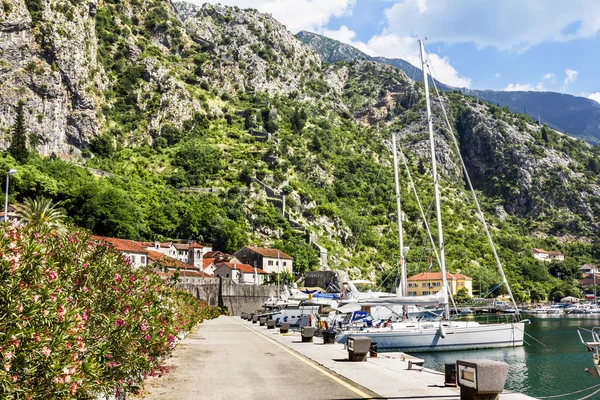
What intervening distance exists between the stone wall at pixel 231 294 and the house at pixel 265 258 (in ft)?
49.5

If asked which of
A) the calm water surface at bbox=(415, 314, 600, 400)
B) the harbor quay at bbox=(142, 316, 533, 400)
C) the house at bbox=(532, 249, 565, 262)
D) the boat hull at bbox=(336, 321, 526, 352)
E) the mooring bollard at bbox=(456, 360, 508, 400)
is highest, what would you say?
the house at bbox=(532, 249, 565, 262)

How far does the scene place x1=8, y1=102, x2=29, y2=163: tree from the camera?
312 ft

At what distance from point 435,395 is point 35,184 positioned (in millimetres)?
86265

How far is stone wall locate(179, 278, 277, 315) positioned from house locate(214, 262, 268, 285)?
11.1 meters

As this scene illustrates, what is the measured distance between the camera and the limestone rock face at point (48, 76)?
10881cm

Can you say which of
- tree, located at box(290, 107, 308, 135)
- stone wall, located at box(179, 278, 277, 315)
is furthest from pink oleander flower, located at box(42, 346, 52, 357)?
tree, located at box(290, 107, 308, 135)

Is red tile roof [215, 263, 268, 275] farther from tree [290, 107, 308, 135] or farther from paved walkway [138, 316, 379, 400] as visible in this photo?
tree [290, 107, 308, 135]

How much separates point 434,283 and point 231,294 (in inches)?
2231

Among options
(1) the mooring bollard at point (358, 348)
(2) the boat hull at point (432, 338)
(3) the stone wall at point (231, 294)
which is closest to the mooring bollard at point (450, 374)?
(1) the mooring bollard at point (358, 348)

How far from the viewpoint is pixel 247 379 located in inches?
597

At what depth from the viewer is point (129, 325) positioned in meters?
10.6

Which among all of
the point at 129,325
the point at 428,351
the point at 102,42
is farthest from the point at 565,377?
the point at 102,42

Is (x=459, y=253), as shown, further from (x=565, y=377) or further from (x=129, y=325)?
(x=129, y=325)

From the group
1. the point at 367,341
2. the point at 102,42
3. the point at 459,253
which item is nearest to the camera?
the point at 367,341
